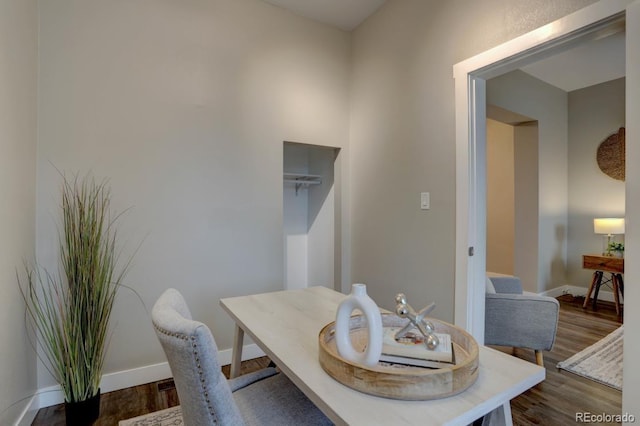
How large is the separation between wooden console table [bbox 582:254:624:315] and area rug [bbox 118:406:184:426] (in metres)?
4.32

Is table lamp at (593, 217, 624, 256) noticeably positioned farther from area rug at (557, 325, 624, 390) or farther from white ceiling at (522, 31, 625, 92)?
white ceiling at (522, 31, 625, 92)

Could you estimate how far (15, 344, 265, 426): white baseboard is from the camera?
5.87 ft

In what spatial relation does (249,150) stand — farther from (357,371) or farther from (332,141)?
(357,371)

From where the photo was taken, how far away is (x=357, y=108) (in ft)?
9.66

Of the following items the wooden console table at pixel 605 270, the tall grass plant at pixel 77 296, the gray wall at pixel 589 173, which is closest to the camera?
the tall grass plant at pixel 77 296

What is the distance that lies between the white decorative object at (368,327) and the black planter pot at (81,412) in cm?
169

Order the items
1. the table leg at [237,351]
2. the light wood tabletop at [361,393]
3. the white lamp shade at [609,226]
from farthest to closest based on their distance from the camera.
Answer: the white lamp shade at [609,226] < the table leg at [237,351] < the light wood tabletop at [361,393]

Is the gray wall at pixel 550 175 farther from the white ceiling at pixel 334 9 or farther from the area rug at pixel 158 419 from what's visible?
the area rug at pixel 158 419

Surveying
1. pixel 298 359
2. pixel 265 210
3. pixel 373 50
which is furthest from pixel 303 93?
pixel 298 359

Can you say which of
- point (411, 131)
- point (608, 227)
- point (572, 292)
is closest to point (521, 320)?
point (411, 131)

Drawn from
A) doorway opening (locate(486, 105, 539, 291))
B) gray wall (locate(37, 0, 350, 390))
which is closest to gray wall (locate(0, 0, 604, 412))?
gray wall (locate(37, 0, 350, 390))

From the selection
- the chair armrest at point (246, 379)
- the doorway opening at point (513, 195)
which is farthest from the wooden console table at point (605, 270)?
the chair armrest at point (246, 379)

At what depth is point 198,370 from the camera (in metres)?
0.71

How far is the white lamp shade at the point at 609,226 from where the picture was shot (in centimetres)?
366
